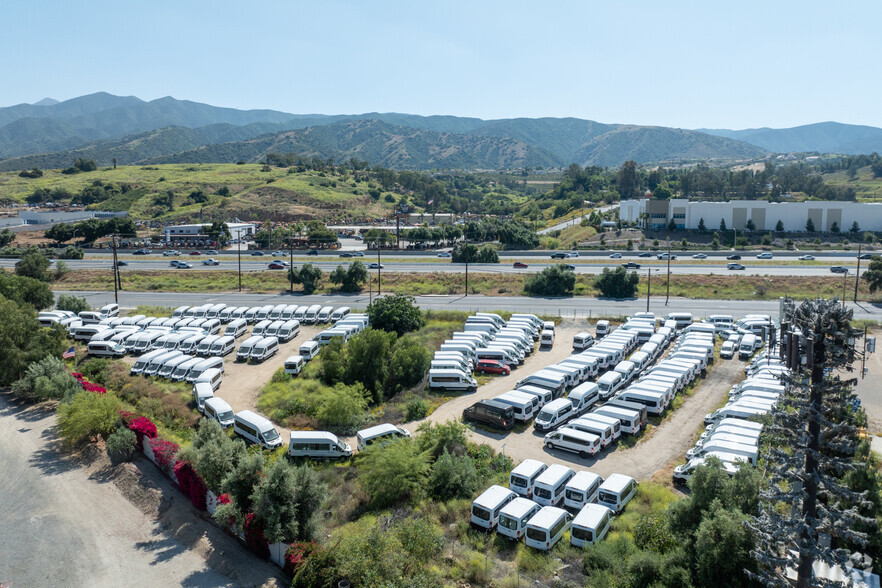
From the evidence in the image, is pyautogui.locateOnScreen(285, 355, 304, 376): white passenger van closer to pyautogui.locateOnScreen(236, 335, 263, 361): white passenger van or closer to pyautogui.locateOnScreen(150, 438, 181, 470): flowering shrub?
pyautogui.locateOnScreen(236, 335, 263, 361): white passenger van

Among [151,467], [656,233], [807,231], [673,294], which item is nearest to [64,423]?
[151,467]

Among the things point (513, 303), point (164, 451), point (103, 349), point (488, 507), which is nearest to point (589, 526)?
point (488, 507)

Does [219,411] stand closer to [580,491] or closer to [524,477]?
[524,477]

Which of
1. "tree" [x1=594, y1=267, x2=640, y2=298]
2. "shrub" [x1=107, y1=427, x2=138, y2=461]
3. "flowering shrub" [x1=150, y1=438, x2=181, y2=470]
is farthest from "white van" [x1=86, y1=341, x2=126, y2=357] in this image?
"tree" [x1=594, y1=267, x2=640, y2=298]

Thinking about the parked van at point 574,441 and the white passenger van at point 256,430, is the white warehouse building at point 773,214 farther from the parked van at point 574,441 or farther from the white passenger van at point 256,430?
the white passenger van at point 256,430

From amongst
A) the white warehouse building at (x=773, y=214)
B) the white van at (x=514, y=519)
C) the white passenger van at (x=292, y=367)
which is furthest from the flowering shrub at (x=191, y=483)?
the white warehouse building at (x=773, y=214)

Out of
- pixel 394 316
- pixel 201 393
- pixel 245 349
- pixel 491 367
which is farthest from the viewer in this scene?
pixel 394 316
